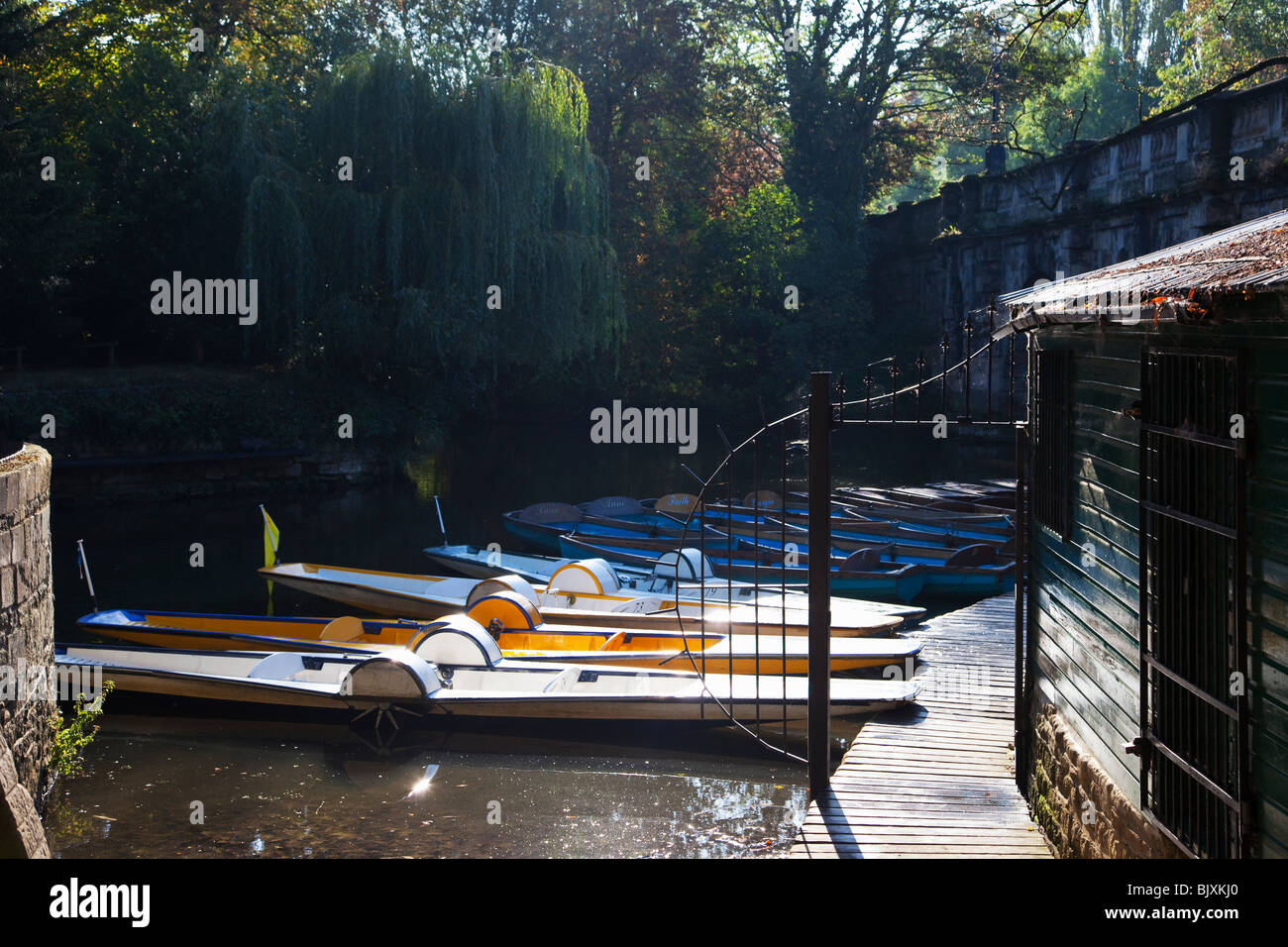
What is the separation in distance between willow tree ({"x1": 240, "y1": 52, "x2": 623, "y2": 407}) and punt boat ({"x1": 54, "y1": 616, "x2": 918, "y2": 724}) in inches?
522

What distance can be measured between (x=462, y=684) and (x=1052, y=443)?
662 centimetres

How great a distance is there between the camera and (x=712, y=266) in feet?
112

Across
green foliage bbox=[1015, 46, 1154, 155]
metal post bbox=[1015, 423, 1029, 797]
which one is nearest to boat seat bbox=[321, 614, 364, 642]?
metal post bbox=[1015, 423, 1029, 797]

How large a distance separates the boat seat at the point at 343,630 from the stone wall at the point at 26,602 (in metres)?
3.83

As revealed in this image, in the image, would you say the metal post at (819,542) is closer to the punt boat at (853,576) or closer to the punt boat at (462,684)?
the punt boat at (462,684)

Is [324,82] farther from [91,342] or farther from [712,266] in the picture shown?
[712,266]

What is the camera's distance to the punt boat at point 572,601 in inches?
516

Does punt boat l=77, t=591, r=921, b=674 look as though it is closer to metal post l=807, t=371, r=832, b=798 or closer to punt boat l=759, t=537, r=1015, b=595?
punt boat l=759, t=537, r=1015, b=595

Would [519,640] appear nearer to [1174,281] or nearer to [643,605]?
[643,605]

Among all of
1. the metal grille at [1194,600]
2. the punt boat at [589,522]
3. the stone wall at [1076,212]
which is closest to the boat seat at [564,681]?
the metal grille at [1194,600]

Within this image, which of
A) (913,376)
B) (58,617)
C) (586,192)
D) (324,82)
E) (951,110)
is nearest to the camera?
(58,617)

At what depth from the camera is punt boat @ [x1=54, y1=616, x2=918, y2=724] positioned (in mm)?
10625

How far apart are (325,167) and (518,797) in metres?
18.8

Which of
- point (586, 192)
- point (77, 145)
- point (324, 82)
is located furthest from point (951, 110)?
point (77, 145)
